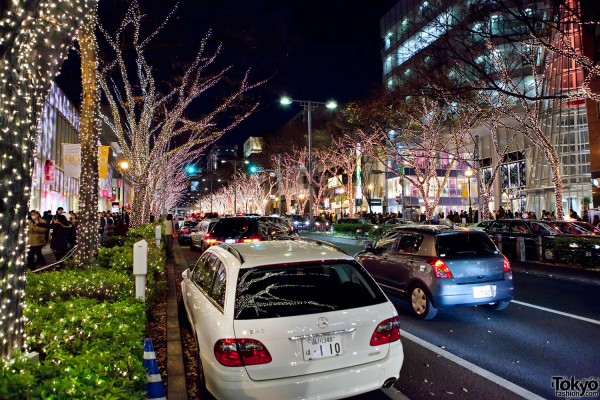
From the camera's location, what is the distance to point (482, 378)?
4859mm

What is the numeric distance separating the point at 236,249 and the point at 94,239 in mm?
6161

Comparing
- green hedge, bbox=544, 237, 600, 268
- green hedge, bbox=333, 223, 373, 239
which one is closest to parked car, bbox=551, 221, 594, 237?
green hedge, bbox=544, 237, 600, 268

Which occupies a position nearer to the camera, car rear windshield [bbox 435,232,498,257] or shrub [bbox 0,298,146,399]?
shrub [bbox 0,298,146,399]

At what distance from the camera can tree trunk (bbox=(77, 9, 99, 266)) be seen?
371 inches

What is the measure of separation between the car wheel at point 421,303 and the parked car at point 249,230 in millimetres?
6099

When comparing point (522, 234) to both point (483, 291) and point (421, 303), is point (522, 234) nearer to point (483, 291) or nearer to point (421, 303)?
point (483, 291)

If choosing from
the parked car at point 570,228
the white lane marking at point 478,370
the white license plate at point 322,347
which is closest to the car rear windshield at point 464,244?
the white lane marking at point 478,370

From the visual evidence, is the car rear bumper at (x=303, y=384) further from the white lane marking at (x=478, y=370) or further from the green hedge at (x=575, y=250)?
the green hedge at (x=575, y=250)

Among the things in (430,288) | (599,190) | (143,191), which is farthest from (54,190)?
(599,190)

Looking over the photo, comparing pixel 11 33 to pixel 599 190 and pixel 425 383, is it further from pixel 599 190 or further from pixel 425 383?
pixel 599 190

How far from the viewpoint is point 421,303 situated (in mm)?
7391

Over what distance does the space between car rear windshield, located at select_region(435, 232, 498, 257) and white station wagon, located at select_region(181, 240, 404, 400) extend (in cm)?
341

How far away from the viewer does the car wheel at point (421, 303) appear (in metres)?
7.22

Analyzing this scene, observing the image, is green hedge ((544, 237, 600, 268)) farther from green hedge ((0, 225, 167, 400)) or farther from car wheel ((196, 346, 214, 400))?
car wheel ((196, 346, 214, 400))
